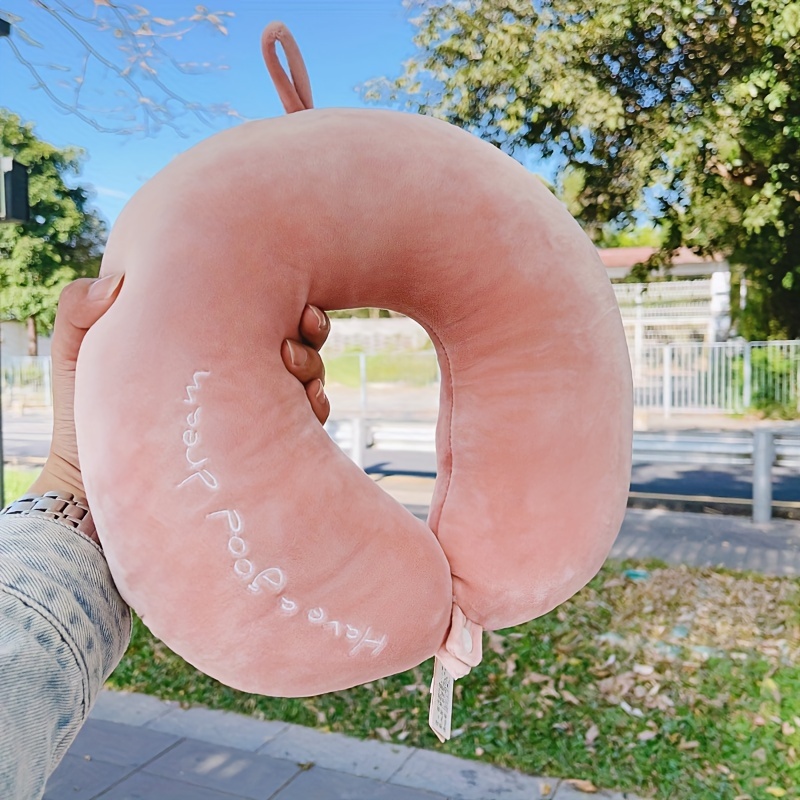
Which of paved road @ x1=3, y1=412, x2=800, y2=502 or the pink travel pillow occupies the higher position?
the pink travel pillow

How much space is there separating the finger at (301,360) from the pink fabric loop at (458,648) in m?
0.42

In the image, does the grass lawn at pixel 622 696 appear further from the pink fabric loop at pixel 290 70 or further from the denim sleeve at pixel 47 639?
the pink fabric loop at pixel 290 70

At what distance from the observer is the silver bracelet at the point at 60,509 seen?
42.2 inches

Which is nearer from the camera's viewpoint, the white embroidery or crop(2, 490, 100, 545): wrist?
the white embroidery

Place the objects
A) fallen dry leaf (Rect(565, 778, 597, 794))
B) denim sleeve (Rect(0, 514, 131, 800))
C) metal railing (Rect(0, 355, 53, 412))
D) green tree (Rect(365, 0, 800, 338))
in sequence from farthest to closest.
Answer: metal railing (Rect(0, 355, 53, 412)) → green tree (Rect(365, 0, 800, 338)) → fallen dry leaf (Rect(565, 778, 597, 794)) → denim sleeve (Rect(0, 514, 131, 800))

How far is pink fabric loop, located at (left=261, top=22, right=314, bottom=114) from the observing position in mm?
Answer: 1090

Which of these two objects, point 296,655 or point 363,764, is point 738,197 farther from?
point 296,655

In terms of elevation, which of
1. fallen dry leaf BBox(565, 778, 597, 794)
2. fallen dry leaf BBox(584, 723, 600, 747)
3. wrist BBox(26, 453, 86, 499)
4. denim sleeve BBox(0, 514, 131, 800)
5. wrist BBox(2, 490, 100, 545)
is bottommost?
fallen dry leaf BBox(565, 778, 597, 794)

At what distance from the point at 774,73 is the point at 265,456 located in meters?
4.50

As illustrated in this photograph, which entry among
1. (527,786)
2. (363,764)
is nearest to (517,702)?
(527,786)

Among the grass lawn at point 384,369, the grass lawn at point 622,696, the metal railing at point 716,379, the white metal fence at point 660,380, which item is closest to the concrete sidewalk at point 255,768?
the grass lawn at point 622,696

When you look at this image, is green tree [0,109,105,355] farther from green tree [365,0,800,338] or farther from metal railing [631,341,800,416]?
metal railing [631,341,800,416]

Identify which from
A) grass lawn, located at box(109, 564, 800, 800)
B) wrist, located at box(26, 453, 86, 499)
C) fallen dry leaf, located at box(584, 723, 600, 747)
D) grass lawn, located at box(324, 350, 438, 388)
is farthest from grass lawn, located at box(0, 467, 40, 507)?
wrist, located at box(26, 453, 86, 499)

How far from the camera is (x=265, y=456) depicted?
96 cm
